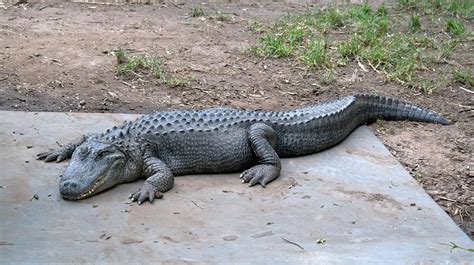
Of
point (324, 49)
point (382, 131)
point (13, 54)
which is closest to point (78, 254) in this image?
point (382, 131)

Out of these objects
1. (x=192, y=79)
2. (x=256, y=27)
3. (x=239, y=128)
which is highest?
(x=239, y=128)

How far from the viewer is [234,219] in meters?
4.17

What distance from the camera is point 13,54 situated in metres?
7.20

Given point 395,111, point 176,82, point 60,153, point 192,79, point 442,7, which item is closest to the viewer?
point 60,153

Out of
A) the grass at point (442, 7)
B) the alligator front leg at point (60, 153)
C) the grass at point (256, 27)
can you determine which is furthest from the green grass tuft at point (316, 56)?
the alligator front leg at point (60, 153)

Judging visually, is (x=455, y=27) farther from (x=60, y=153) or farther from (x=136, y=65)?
(x=60, y=153)

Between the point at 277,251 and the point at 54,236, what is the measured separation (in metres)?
1.27

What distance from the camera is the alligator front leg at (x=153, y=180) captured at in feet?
14.3

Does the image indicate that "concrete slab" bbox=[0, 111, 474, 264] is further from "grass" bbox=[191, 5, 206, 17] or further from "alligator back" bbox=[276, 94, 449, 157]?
"grass" bbox=[191, 5, 206, 17]

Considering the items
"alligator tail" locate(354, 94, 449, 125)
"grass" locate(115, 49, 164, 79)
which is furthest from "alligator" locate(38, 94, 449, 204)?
"grass" locate(115, 49, 164, 79)

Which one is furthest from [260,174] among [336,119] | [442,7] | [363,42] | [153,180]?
[442,7]

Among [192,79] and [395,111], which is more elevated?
[395,111]

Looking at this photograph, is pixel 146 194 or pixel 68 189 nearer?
pixel 68 189

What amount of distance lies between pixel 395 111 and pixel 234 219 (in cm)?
263
